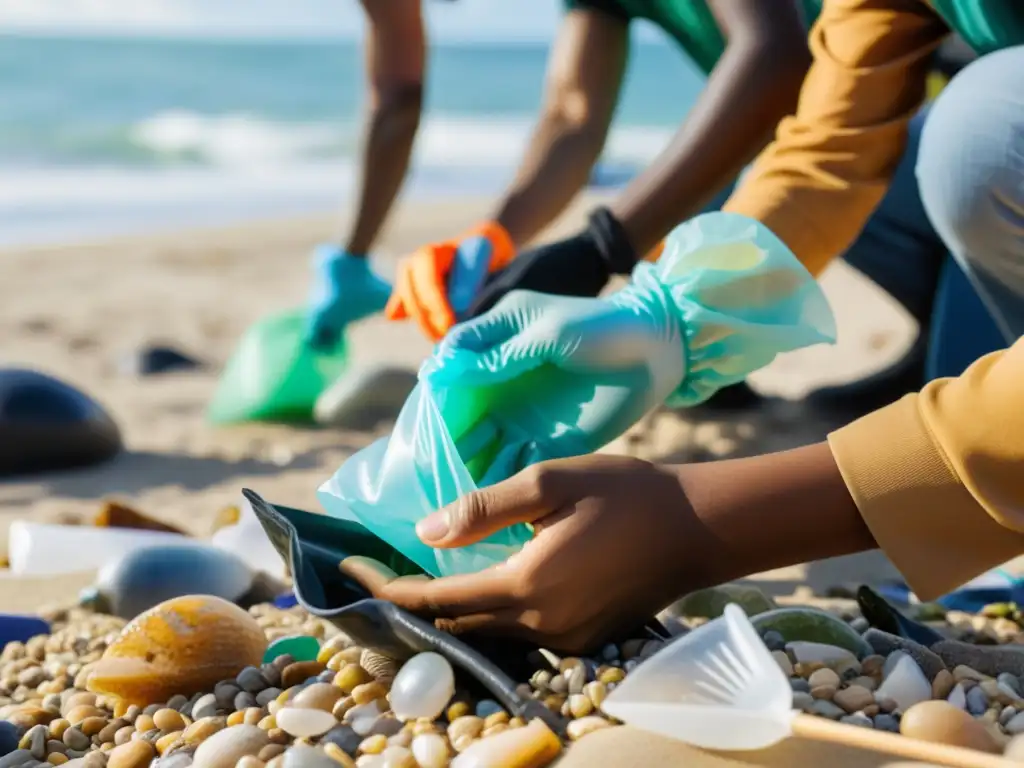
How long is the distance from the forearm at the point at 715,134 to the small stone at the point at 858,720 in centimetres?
99

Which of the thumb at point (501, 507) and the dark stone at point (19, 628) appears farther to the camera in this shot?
the dark stone at point (19, 628)

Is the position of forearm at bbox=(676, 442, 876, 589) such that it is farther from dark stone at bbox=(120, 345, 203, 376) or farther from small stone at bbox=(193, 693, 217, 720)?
dark stone at bbox=(120, 345, 203, 376)

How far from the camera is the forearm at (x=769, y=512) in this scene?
3.44 ft

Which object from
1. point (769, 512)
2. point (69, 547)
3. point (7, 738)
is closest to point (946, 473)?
point (769, 512)

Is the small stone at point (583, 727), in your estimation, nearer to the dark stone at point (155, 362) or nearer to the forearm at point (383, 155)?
the forearm at point (383, 155)

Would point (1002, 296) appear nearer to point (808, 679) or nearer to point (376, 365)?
point (808, 679)

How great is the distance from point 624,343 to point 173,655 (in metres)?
0.59

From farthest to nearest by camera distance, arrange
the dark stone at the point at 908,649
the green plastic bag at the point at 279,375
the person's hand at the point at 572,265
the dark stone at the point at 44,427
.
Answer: the green plastic bag at the point at 279,375, the dark stone at the point at 44,427, the person's hand at the point at 572,265, the dark stone at the point at 908,649

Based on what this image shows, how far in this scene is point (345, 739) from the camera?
1021mm

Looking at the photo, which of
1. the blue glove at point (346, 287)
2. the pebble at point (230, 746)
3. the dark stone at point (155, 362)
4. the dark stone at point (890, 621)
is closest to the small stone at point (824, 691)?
the dark stone at point (890, 621)

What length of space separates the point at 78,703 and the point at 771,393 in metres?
2.20

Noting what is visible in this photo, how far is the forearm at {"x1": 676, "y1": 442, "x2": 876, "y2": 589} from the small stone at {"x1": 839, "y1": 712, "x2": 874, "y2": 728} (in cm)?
15

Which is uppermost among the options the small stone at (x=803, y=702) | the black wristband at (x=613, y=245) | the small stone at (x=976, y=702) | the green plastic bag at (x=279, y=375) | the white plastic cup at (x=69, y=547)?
the black wristband at (x=613, y=245)

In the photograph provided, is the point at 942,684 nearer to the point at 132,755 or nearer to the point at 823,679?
the point at 823,679
